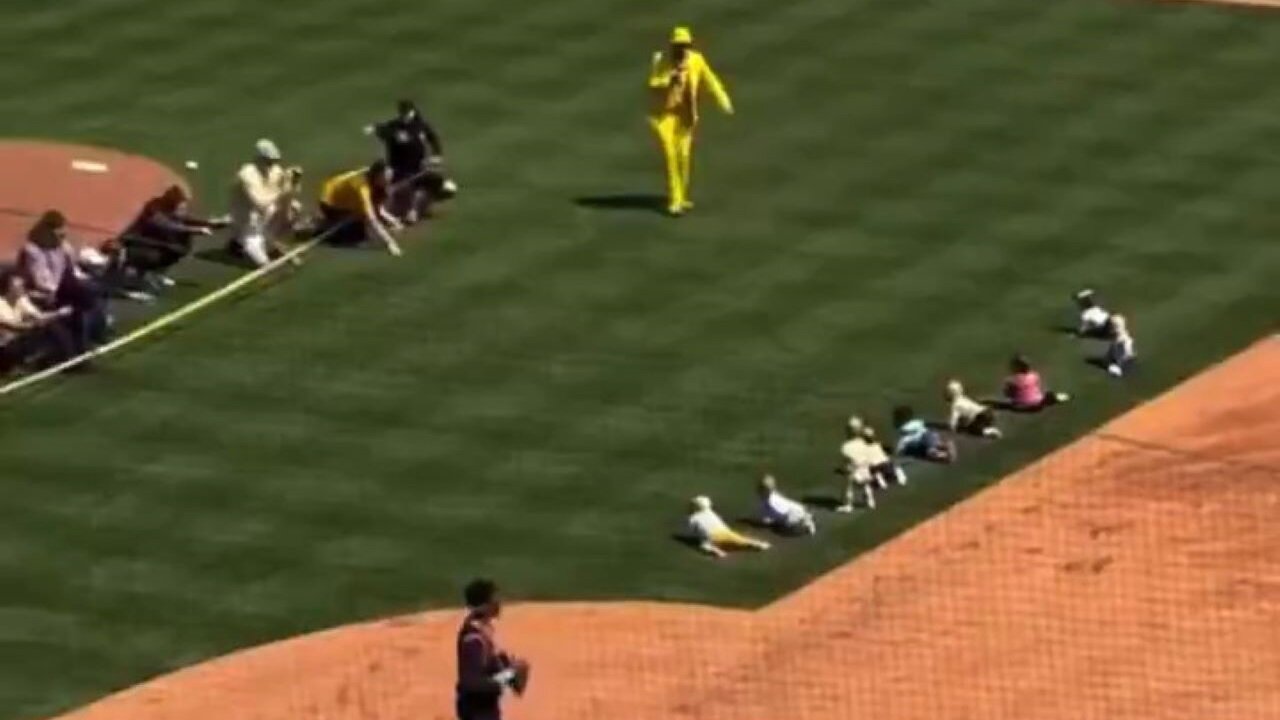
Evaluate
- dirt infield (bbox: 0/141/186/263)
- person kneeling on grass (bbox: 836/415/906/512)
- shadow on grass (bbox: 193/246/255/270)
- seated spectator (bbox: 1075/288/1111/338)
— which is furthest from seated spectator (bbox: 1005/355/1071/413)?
dirt infield (bbox: 0/141/186/263)

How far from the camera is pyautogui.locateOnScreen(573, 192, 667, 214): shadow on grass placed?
32469mm

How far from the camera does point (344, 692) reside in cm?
2283

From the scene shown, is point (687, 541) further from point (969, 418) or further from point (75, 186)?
point (75, 186)

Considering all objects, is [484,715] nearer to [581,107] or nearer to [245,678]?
[245,678]

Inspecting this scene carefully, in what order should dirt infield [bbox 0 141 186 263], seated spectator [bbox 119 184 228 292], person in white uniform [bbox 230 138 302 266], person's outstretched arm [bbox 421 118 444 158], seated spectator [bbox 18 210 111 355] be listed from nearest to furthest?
seated spectator [bbox 18 210 111 355] < seated spectator [bbox 119 184 228 292] < person in white uniform [bbox 230 138 302 266] < person's outstretched arm [bbox 421 118 444 158] < dirt infield [bbox 0 141 186 263]

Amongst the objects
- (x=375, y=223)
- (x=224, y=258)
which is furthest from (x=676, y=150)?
(x=224, y=258)

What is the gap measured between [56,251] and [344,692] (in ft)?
24.8

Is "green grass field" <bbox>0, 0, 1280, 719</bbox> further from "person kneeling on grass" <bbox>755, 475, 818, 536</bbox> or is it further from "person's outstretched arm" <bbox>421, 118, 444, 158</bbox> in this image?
"person's outstretched arm" <bbox>421, 118, 444, 158</bbox>

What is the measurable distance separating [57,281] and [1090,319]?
869 centimetres

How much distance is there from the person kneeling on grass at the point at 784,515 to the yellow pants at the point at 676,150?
7.13 meters

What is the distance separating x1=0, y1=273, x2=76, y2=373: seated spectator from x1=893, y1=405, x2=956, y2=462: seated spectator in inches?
Answer: 285

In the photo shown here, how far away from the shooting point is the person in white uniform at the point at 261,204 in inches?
1224

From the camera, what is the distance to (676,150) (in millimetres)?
32000

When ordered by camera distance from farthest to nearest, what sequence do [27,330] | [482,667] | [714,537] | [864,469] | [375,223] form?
1. [375,223]
2. [27,330]
3. [864,469]
4. [714,537]
5. [482,667]
